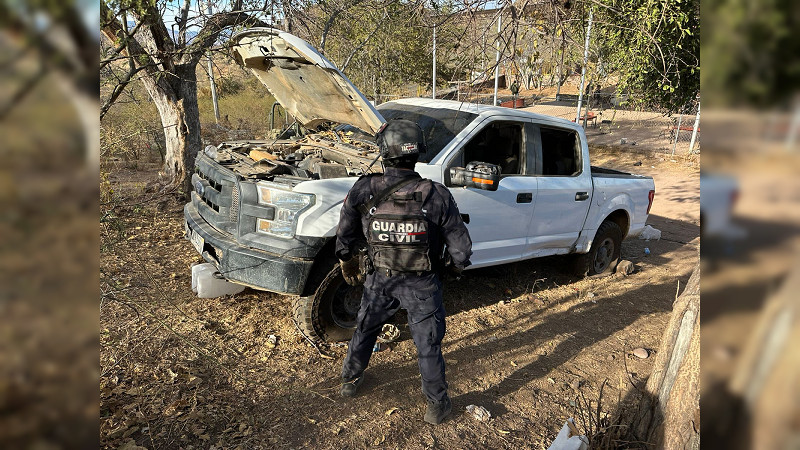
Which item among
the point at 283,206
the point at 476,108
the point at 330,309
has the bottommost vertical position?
the point at 330,309

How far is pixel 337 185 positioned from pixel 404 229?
0.73 m

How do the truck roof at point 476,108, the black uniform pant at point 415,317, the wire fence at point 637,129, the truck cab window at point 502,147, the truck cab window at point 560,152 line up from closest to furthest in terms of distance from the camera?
the black uniform pant at point 415,317, the truck roof at point 476,108, the truck cab window at point 502,147, the truck cab window at point 560,152, the wire fence at point 637,129

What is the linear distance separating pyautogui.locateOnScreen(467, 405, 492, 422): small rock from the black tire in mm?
2840

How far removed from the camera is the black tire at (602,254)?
5355 mm

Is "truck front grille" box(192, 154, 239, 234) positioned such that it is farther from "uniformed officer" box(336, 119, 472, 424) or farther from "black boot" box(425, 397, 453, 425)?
"black boot" box(425, 397, 453, 425)

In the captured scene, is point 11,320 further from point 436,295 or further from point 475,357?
point 475,357

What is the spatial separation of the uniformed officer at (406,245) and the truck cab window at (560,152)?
215 cm

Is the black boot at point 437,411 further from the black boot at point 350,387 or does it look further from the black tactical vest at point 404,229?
the black tactical vest at point 404,229

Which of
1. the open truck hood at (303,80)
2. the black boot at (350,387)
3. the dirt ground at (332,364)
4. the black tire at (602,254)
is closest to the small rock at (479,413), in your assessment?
the dirt ground at (332,364)

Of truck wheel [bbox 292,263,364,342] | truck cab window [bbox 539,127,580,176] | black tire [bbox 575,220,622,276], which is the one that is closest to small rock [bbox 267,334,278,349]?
truck wheel [bbox 292,263,364,342]

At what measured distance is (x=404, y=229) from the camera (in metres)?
2.79

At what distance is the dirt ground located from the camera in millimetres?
2709

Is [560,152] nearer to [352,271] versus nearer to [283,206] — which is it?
[352,271]

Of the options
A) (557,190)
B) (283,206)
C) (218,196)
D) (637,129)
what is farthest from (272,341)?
(637,129)
